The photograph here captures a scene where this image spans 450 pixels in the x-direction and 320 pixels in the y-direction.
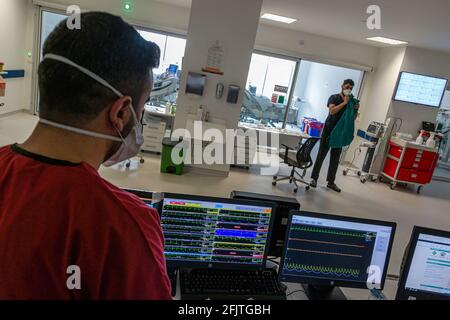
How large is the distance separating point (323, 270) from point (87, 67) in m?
1.37

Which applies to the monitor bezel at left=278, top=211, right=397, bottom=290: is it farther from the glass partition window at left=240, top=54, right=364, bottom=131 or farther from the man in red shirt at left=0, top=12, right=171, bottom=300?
the glass partition window at left=240, top=54, right=364, bottom=131

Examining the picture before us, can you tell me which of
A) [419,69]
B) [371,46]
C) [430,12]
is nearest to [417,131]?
[419,69]

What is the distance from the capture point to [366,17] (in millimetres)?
4953

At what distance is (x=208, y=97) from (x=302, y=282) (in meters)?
4.07

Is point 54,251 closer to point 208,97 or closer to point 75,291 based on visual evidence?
point 75,291

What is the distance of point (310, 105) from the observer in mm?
10250

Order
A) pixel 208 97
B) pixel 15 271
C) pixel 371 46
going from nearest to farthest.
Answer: pixel 15 271 < pixel 208 97 < pixel 371 46

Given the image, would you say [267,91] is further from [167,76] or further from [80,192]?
[80,192]

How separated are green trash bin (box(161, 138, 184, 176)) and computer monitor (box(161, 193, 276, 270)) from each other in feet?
11.9

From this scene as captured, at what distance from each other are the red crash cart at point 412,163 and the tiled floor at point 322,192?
0.86 feet

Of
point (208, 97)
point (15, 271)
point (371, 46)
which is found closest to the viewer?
point (15, 271)

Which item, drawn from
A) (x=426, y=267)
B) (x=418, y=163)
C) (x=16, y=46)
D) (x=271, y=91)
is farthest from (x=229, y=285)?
(x=16, y=46)

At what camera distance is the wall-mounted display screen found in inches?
268

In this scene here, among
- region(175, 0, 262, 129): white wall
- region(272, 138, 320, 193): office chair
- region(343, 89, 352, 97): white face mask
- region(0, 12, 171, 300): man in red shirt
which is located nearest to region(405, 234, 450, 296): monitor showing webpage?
region(0, 12, 171, 300): man in red shirt
